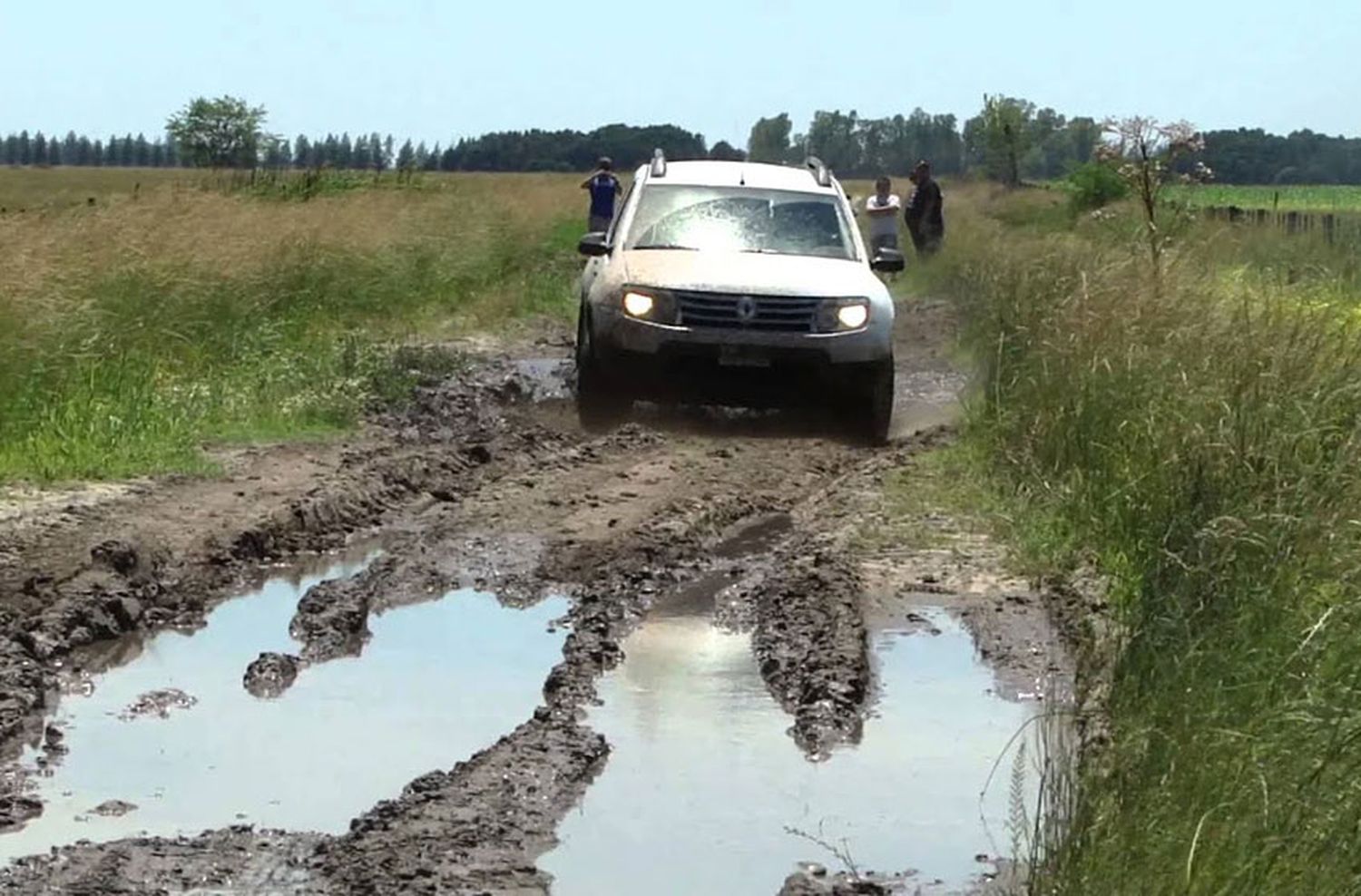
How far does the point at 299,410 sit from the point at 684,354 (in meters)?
2.29

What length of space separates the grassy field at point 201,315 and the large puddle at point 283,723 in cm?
314

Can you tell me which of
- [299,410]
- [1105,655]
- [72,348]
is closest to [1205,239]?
[299,410]

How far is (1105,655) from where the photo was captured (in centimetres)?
668

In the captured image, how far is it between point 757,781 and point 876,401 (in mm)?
7478

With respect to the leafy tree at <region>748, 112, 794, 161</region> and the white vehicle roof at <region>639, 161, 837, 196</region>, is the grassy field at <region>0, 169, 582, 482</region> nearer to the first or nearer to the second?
the white vehicle roof at <region>639, 161, 837, 196</region>

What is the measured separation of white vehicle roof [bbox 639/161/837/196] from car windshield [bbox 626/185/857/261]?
0.07 meters

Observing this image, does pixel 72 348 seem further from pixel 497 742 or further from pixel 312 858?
pixel 312 858

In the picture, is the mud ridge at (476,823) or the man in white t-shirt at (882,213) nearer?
the mud ridge at (476,823)

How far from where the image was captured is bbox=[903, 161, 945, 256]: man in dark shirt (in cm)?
2798

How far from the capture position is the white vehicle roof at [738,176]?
14461 millimetres

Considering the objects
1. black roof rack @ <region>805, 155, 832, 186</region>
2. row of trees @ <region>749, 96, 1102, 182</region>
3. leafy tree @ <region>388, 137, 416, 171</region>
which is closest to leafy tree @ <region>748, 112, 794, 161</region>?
row of trees @ <region>749, 96, 1102, 182</region>

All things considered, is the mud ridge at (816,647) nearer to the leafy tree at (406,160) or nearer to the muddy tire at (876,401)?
the muddy tire at (876,401)

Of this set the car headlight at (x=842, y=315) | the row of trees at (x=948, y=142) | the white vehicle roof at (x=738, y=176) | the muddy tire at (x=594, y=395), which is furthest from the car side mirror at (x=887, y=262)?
the row of trees at (x=948, y=142)

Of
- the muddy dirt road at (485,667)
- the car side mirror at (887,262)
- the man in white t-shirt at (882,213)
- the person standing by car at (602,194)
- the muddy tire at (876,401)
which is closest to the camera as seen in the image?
the muddy dirt road at (485,667)
